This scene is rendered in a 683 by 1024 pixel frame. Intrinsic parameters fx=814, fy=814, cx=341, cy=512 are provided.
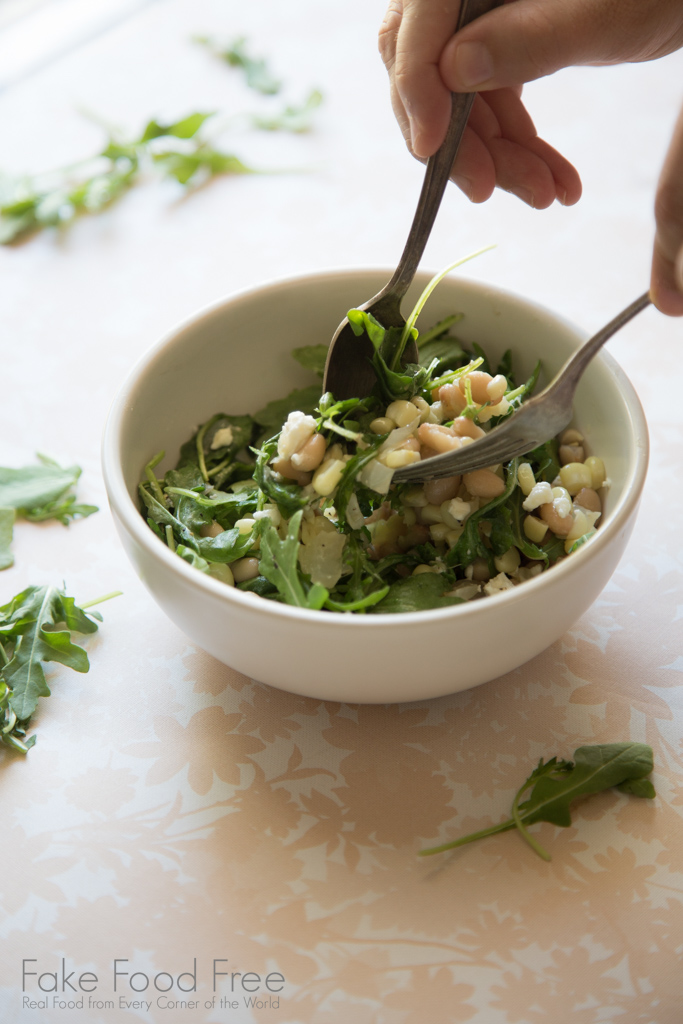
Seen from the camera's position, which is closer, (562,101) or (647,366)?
(647,366)

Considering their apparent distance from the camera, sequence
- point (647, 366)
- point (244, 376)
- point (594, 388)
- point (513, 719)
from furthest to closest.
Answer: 1. point (647, 366)
2. point (244, 376)
3. point (594, 388)
4. point (513, 719)

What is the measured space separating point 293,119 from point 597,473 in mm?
1897

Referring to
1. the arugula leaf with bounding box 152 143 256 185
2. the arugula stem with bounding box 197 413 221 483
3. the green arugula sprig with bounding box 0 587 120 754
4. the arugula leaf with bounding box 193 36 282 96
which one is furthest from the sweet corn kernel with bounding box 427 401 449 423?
the arugula leaf with bounding box 193 36 282 96

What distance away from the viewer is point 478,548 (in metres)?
1.31

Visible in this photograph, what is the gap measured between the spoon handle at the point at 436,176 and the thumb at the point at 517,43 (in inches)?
1.3

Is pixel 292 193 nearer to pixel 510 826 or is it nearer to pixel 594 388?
pixel 594 388

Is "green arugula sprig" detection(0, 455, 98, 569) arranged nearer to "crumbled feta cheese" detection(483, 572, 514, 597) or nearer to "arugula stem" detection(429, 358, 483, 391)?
"arugula stem" detection(429, 358, 483, 391)

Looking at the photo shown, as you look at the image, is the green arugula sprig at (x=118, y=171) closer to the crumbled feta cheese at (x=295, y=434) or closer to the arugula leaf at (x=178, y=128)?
the arugula leaf at (x=178, y=128)

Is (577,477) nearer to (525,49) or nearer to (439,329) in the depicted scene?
(439,329)

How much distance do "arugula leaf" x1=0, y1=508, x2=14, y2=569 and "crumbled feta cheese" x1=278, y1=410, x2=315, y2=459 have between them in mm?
655

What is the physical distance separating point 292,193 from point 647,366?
1.23m

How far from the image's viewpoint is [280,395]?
5.71 ft

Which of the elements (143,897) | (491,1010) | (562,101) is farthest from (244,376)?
(562,101)

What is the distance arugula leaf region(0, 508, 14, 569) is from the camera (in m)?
1.60
